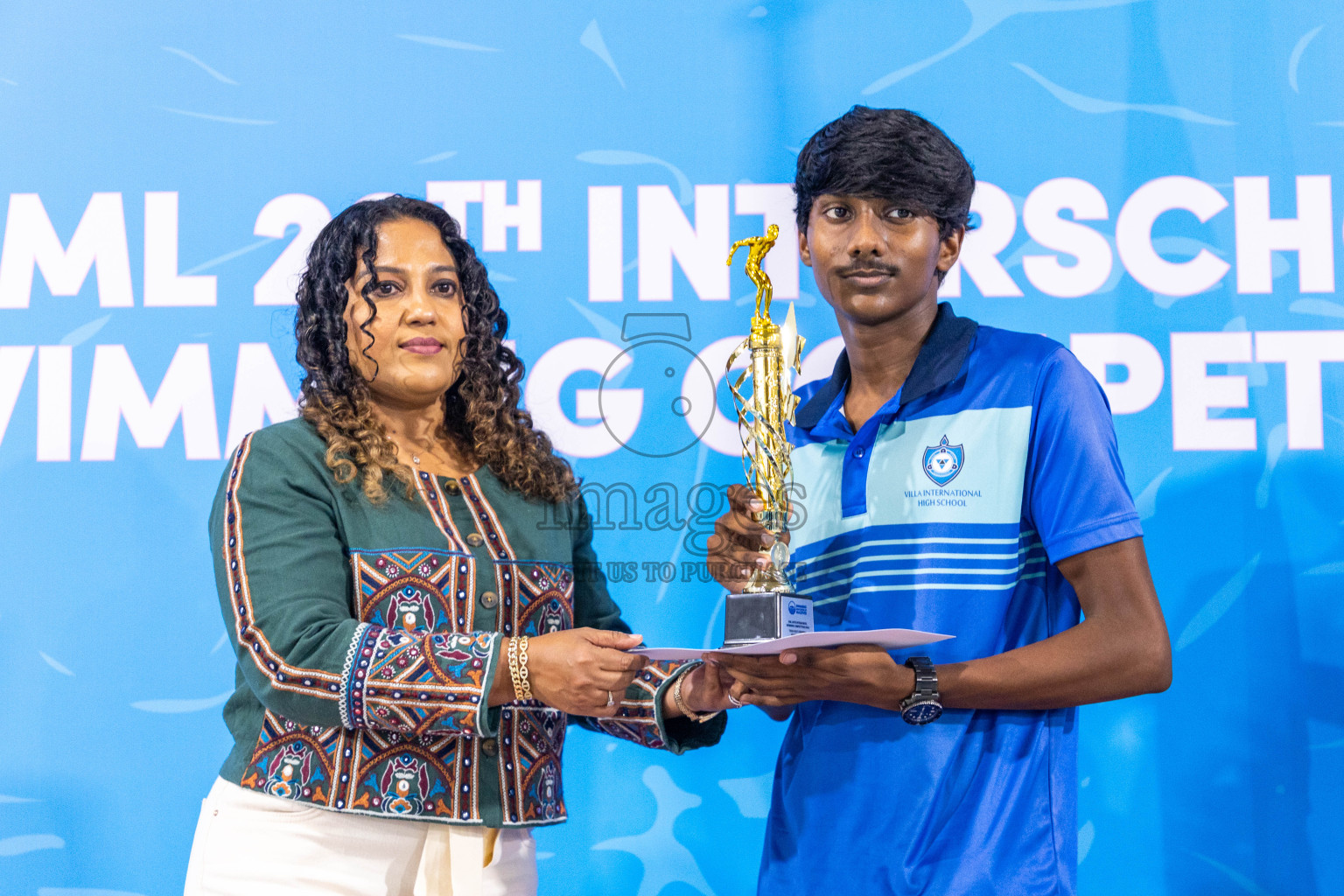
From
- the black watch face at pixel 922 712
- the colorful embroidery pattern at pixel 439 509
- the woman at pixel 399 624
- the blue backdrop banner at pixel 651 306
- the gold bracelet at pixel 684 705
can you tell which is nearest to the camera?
the black watch face at pixel 922 712

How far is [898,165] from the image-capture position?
175 centimetres

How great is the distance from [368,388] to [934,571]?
3.24ft

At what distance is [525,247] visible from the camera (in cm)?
274

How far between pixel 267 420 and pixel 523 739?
131 centimetres

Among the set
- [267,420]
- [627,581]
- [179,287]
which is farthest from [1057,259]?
[179,287]

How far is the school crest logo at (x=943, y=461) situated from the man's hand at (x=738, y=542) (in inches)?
11.0

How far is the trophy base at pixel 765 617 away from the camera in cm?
159

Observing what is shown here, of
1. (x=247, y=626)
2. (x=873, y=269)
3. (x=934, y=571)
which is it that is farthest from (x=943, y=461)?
(x=247, y=626)

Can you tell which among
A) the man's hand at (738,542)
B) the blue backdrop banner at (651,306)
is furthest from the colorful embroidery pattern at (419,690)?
the blue backdrop banner at (651,306)

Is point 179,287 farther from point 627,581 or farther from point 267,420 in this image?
point 627,581

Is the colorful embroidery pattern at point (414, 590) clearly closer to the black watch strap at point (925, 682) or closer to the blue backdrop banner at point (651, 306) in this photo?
the black watch strap at point (925, 682)

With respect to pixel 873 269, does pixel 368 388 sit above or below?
below

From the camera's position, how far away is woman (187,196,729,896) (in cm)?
166

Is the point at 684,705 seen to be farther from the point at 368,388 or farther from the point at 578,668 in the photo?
the point at 368,388
